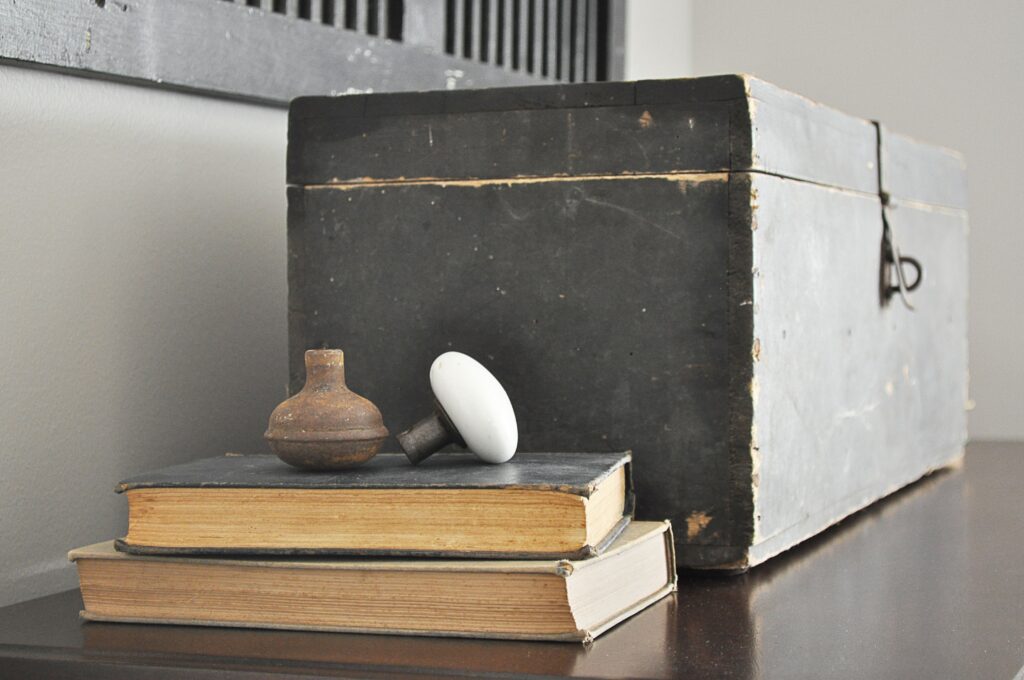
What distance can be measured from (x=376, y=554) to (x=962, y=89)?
144cm

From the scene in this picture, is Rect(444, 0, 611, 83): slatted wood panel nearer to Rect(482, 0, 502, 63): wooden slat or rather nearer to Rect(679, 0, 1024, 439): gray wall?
Rect(482, 0, 502, 63): wooden slat

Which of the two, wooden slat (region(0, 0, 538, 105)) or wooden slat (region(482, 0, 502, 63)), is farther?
wooden slat (region(482, 0, 502, 63))

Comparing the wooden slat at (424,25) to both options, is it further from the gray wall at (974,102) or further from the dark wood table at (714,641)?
the gray wall at (974,102)

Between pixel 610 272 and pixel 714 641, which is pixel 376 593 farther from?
pixel 610 272

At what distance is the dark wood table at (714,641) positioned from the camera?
67 centimetres

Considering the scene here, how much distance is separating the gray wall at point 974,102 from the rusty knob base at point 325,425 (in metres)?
Result: 1.31

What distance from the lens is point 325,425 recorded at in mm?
771

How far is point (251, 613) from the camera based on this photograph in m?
0.75

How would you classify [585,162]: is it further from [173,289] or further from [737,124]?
[173,289]

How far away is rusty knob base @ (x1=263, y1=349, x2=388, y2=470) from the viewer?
0.77 metres

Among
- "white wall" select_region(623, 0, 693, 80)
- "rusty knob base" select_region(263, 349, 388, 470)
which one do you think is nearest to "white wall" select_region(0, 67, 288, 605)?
"rusty knob base" select_region(263, 349, 388, 470)

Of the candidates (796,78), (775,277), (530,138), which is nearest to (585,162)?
(530,138)

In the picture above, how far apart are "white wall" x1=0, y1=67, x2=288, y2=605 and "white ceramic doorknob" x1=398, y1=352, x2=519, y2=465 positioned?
301mm

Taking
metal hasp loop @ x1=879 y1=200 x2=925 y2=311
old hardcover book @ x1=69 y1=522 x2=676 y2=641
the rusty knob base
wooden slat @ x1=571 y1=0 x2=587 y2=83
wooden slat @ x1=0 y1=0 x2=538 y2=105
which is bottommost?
old hardcover book @ x1=69 y1=522 x2=676 y2=641
